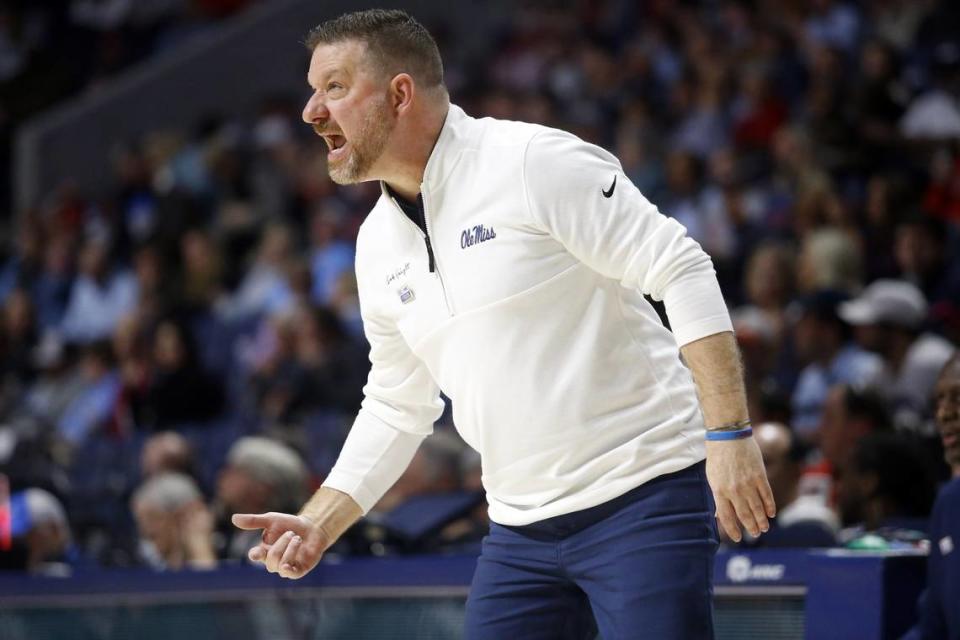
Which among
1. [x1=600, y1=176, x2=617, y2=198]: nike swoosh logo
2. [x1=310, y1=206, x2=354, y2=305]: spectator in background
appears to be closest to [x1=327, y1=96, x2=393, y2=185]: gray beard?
[x1=600, y1=176, x2=617, y2=198]: nike swoosh logo

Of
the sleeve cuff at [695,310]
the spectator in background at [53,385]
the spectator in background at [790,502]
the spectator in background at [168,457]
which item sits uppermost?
the spectator in background at [53,385]

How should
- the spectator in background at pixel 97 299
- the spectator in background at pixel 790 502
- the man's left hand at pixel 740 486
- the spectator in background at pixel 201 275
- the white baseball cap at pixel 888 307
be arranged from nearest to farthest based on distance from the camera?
the man's left hand at pixel 740 486 → the spectator in background at pixel 790 502 → the white baseball cap at pixel 888 307 → the spectator in background at pixel 201 275 → the spectator in background at pixel 97 299

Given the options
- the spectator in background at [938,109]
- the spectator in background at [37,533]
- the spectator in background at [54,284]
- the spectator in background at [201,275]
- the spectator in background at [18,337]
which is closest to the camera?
the spectator in background at [37,533]

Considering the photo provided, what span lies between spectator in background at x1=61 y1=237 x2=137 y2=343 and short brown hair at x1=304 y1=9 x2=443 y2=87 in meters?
9.13

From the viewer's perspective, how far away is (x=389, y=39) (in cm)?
343

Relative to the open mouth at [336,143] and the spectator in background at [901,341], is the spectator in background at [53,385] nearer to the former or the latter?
the spectator in background at [901,341]

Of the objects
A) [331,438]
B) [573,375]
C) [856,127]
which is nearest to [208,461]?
[331,438]

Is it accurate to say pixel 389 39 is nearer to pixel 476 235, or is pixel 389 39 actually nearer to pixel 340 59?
pixel 340 59

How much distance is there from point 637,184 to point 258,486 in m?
4.93

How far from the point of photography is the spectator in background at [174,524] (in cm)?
653

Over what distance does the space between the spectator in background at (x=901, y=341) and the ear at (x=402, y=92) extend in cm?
377

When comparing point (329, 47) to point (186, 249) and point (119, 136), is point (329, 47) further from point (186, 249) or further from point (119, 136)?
point (119, 136)

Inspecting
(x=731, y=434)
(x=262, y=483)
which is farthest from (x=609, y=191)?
(x=262, y=483)

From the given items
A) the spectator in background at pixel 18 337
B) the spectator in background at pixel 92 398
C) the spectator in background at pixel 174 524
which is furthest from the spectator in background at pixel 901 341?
the spectator in background at pixel 18 337
